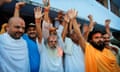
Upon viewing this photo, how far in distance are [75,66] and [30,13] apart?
5.66 feet

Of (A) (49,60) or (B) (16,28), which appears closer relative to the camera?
(B) (16,28)

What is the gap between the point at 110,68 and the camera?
5090 mm

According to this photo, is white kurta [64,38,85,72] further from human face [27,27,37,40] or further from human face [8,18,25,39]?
human face [8,18,25,39]

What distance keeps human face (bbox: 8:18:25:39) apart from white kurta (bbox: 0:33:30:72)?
0.19ft

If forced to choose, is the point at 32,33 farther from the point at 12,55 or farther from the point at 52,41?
the point at 12,55

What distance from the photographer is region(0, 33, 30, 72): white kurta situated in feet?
12.5

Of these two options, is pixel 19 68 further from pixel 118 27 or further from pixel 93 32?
pixel 118 27

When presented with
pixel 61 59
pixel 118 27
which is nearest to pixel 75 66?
pixel 61 59

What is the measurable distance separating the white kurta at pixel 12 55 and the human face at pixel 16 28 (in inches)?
2.3

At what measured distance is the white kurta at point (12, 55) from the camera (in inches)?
150

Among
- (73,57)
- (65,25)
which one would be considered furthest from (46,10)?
(73,57)

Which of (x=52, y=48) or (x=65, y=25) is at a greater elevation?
(x=65, y=25)

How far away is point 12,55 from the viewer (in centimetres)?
388

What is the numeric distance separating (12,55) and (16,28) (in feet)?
1.21
